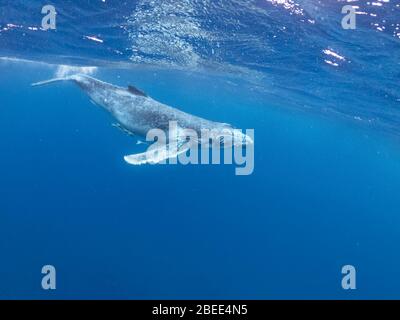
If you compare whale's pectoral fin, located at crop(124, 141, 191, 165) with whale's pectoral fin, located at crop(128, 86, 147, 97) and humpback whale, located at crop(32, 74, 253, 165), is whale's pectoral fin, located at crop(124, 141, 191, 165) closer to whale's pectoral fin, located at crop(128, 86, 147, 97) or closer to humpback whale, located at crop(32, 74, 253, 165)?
humpback whale, located at crop(32, 74, 253, 165)

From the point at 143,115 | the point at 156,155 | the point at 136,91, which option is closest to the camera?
the point at 156,155

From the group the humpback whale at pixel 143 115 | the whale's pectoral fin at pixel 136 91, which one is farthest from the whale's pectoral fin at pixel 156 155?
the whale's pectoral fin at pixel 136 91

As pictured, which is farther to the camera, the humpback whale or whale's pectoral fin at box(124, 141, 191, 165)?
the humpback whale

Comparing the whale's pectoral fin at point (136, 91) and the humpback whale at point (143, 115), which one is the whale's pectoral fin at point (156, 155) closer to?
the humpback whale at point (143, 115)

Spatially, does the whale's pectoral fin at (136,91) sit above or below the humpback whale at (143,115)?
above

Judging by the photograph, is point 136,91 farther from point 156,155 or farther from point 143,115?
point 156,155

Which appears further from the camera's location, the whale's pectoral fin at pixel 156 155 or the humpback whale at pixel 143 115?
the humpback whale at pixel 143 115

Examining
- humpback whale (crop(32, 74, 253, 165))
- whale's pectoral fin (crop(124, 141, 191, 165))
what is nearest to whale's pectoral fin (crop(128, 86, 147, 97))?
humpback whale (crop(32, 74, 253, 165))

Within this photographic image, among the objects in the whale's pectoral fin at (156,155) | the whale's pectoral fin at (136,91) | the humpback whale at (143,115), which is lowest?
the whale's pectoral fin at (156,155)

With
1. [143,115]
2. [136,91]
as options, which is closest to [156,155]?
[143,115]
